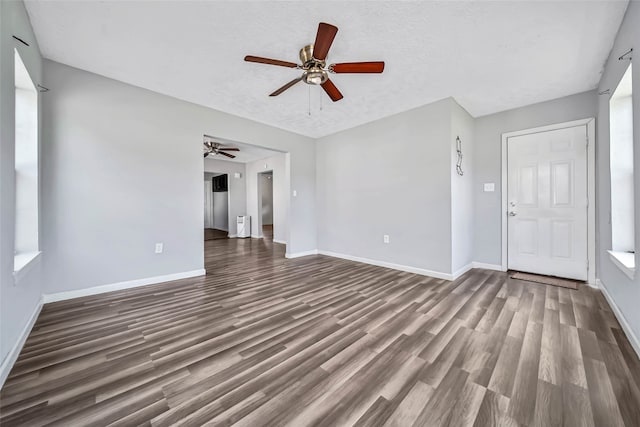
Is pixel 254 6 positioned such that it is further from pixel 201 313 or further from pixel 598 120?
pixel 598 120

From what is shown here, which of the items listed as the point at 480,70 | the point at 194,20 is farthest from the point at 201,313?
the point at 480,70

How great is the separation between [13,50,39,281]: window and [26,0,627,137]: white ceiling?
1.81ft

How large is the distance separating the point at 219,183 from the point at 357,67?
7.56 m

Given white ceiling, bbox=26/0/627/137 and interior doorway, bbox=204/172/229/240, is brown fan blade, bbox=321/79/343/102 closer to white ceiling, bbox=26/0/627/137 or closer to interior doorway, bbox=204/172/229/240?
white ceiling, bbox=26/0/627/137

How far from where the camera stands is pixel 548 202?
135 inches

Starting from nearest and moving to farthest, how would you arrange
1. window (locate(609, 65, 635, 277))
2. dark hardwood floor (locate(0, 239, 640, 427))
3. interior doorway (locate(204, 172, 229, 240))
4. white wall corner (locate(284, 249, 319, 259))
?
dark hardwood floor (locate(0, 239, 640, 427))
window (locate(609, 65, 635, 277))
white wall corner (locate(284, 249, 319, 259))
interior doorway (locate(204, 172, 229, 240))

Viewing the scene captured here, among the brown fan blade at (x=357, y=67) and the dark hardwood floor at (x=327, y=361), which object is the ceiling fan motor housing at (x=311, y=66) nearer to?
the brown fan blade at (x=357, y=67)

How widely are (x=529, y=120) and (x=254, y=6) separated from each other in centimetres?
394

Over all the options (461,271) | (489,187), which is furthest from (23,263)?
(489,187)

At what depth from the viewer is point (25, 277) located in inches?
74.4

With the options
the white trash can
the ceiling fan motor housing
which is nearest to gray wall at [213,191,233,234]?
the white trash can

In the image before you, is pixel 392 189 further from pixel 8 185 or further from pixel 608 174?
pixel 8 185

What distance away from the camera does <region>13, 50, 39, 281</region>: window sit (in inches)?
85.2

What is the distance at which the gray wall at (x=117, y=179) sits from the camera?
102 inches
